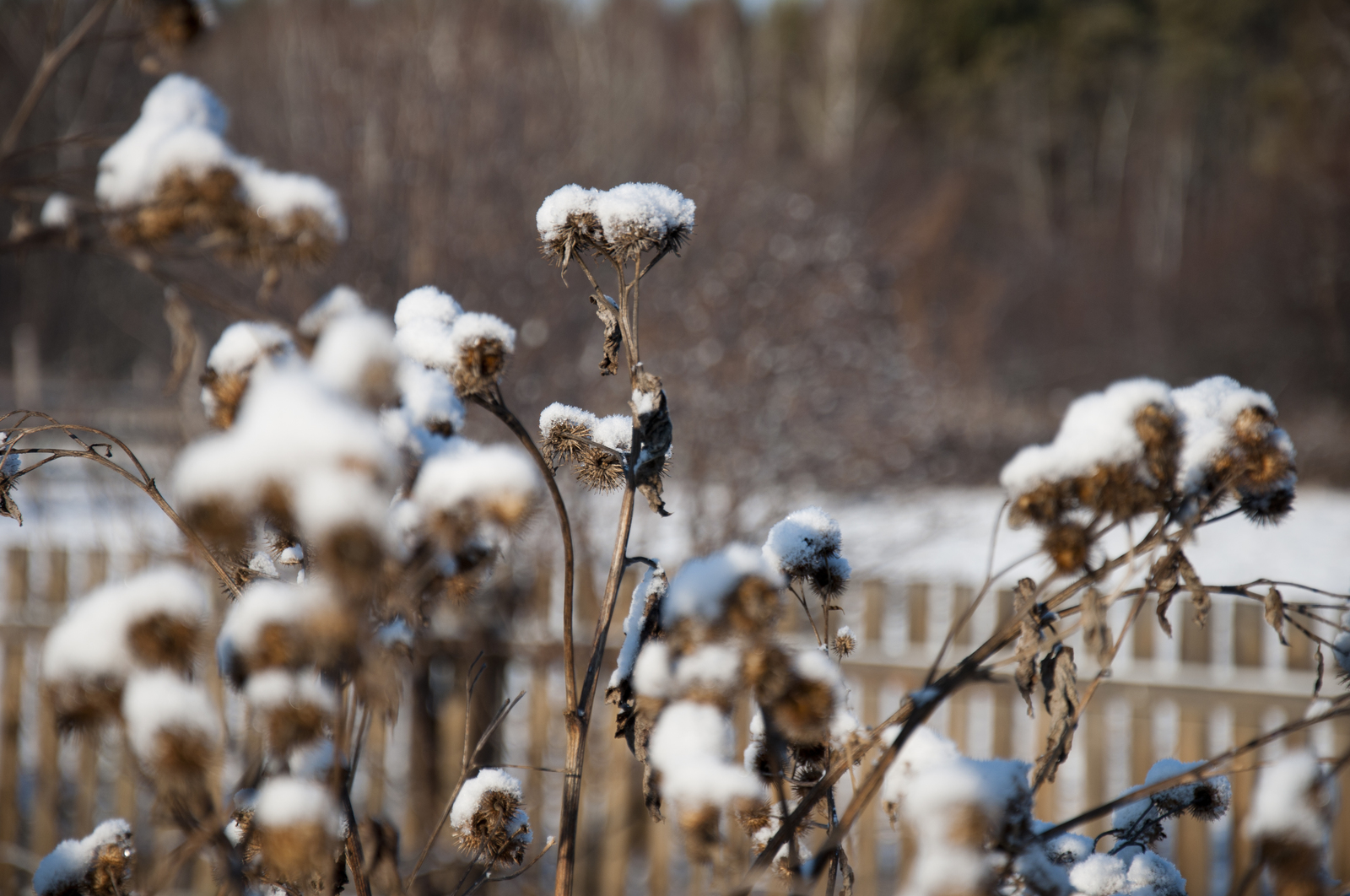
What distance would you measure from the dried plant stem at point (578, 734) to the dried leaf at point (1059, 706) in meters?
0.36

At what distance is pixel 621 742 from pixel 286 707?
126 inches

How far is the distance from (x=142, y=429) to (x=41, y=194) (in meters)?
4.95

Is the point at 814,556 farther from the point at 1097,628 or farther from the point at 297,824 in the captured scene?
the point at 297,824

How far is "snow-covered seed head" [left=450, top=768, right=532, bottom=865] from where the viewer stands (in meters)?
0.85

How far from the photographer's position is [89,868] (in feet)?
2.67

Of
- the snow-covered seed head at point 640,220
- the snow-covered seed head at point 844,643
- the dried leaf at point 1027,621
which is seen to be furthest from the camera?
the snow-covered seed head at point 844,643

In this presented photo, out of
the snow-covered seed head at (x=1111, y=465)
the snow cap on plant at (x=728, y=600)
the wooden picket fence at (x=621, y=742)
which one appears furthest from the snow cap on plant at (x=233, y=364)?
the wooden picket fence at (x=621, y=742)

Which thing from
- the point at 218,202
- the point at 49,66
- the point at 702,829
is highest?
the point at 49,66

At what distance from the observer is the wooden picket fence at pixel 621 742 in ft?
10.8

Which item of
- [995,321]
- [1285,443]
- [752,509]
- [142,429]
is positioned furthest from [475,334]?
[995,321]

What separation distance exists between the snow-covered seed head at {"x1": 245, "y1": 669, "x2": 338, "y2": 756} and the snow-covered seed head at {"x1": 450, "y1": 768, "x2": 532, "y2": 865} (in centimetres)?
34

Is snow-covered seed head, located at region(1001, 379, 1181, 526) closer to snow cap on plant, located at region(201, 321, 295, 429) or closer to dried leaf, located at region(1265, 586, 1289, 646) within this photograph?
dried leaf, located at region(1265, 586, 1289, 646)

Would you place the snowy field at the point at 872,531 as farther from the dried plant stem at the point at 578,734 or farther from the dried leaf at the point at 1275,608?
the dried leaf at the point at 1275,608

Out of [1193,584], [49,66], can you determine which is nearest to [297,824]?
Answer: [1193,584]
